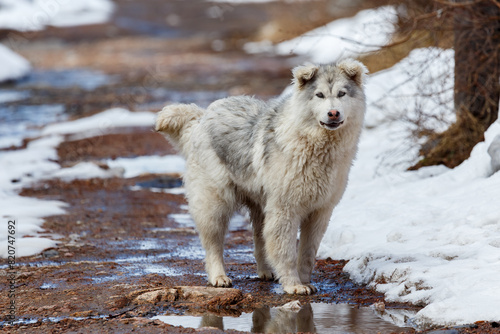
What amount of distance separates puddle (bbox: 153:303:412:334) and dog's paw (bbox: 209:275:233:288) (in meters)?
0.80

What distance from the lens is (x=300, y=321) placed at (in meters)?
5.77

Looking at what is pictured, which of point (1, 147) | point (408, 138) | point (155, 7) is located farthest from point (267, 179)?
point (155, 7)

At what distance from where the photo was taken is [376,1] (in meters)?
11.8

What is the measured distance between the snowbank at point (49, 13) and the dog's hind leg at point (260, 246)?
1503 inches

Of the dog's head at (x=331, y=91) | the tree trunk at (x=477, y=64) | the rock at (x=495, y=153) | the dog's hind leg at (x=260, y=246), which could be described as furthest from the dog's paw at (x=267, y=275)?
the tree trunk at (x=477, y=64)

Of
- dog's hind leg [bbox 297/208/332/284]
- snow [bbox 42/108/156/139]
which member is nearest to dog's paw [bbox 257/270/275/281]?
dog's hind leg [bbox 297/208/332/284]

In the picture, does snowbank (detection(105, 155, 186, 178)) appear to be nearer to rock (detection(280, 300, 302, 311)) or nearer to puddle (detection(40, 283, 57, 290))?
puddle (detection(40, 283, 57, 290))

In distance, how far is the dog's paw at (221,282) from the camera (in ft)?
22.4

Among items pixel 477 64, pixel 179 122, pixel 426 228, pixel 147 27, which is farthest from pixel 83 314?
pixel 147 27

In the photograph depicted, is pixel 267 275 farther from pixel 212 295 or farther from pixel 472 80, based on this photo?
pixel 472 80

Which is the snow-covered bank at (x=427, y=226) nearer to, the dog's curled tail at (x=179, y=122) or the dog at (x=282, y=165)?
the dog at (x=282, y=165)

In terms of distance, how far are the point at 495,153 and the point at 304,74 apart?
3.38 metres

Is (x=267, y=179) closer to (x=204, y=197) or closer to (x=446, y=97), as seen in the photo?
(x=204, y=197)

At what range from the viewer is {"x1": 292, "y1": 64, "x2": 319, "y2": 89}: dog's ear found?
6.55 m
